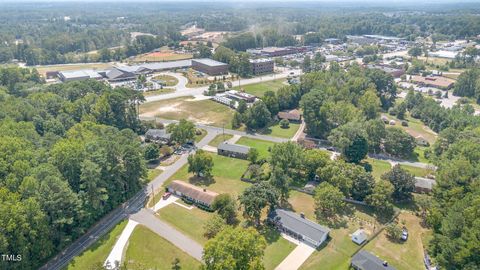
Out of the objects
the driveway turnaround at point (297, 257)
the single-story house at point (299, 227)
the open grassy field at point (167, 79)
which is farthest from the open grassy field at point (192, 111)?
the driveway turnaround at point (297, 257)

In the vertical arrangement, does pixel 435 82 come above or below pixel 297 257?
above

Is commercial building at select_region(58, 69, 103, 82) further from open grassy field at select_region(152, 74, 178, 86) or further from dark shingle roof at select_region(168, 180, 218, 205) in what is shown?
dark shingle roof at select_region(168, 180, 218, 205)

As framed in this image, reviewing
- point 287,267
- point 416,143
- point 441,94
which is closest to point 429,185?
point 416,143

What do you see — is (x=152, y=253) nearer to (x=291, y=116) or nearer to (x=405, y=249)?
(x=405, y=249)

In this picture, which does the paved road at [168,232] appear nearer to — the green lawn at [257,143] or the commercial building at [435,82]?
the green lawn at [257,143]

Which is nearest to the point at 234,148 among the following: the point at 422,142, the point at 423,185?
the point at 423,185

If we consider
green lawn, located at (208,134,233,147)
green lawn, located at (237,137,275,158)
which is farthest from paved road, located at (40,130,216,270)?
green lawn, located at (237,137,275,158)

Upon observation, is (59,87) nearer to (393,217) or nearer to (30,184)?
(30,184)
